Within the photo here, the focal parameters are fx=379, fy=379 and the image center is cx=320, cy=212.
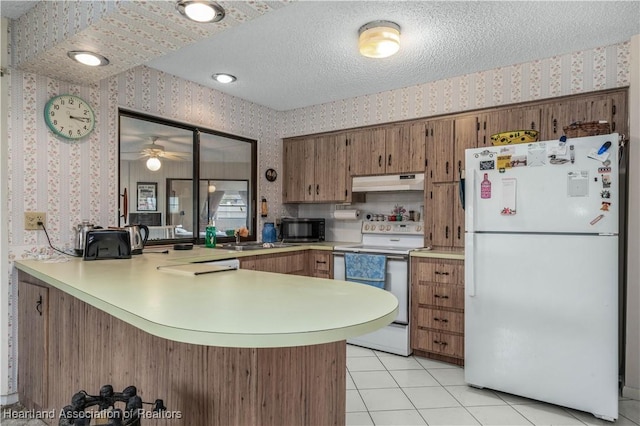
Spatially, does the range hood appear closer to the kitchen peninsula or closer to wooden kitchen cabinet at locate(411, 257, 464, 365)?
wooden kitchen cabinet at locate(411, 257, 464, 365)

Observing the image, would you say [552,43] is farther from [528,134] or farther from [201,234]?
[201,234]

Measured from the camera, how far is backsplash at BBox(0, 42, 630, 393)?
2371 mm

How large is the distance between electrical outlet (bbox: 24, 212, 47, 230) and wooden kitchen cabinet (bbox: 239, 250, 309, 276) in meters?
1.34

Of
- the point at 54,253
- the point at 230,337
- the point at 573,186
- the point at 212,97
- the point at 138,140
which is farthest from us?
the point at 212,97

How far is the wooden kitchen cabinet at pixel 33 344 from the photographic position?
208cm

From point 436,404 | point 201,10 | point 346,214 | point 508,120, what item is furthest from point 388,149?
point 201,10

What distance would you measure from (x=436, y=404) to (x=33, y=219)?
2.80 metres

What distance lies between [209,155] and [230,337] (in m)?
3.07

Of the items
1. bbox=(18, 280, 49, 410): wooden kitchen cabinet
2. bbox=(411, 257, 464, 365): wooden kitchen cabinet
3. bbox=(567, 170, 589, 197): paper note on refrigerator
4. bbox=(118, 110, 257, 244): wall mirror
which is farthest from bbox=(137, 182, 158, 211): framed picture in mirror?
bbox=(567, 170, 589, 197): paper note on refrigerator

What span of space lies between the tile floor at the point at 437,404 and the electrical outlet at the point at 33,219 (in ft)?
7.46

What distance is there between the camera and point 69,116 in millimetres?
2559

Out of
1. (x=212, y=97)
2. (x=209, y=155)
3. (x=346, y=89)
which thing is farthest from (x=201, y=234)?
(x=346, y=89)

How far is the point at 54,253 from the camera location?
2.49 metres

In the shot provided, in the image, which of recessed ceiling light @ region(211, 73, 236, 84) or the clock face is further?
recessed ceiling light @ region(211, 73, 236, 84)
